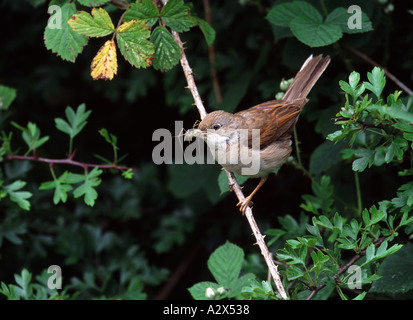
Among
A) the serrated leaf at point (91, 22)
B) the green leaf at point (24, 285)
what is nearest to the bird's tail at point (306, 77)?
the serrated leaf at point (91, 22)

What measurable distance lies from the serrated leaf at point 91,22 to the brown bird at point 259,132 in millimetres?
823

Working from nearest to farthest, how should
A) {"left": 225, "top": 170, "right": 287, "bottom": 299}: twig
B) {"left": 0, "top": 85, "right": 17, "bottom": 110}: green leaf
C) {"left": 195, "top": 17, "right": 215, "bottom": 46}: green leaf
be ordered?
{"left": 225, "top": 170, "right": 287, "bottom": 299}: twig → {"left": 195, "top": 17, "right": 215, "bottom": 46}: green leaf → {"left": 0, "top": 85, "right": 17, "bottom": 110}: green leaf

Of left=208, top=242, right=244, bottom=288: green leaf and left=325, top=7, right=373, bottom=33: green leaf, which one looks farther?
left=325, top=7, right=373, bottom=33: green leaf

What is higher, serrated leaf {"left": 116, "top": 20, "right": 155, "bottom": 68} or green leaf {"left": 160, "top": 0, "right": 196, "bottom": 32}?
green leaf {"left": 160, "top": 0, "right": 196, "bottom": 32}

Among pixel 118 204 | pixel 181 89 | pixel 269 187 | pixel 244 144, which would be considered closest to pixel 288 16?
pixel 244 144

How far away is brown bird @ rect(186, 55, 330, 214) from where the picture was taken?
299cm

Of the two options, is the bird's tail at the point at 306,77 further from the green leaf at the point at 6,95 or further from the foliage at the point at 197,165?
the green leaf at the point at 6,95

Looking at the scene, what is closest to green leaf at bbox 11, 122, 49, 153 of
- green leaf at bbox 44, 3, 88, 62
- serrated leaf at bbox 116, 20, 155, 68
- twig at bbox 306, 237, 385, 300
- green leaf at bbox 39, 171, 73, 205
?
green leaf at bbox 39, 171, 73, 205

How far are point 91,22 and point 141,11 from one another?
0.88 feet

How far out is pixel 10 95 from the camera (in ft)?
11.0

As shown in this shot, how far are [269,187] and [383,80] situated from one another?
2.16m

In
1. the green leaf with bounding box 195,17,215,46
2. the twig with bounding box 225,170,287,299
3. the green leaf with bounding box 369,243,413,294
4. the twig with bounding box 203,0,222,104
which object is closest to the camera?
the twig with bounding box 225,170,287,299

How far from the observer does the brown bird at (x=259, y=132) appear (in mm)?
2988

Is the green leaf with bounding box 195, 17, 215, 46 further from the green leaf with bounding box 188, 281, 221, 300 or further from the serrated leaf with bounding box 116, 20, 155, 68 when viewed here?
the green leaf with bounding box 188, 281, 221, 300
